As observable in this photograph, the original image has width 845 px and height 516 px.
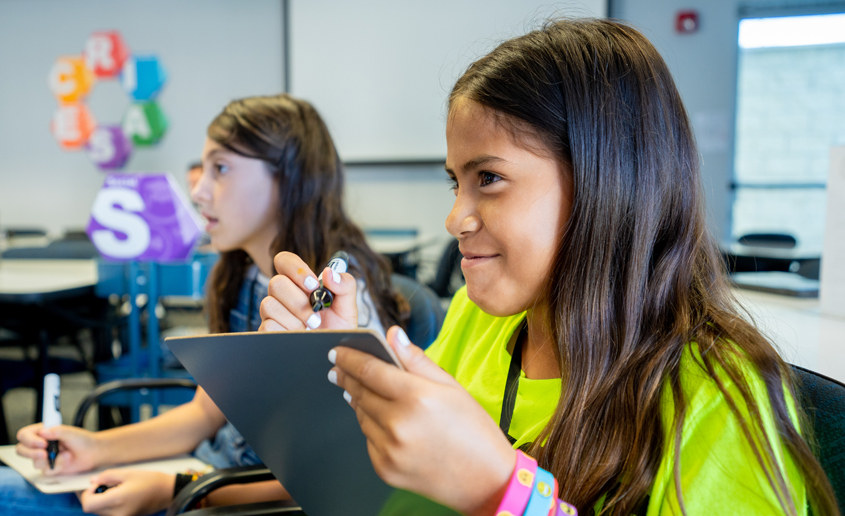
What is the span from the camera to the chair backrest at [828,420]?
54cm

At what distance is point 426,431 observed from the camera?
417 millimetres

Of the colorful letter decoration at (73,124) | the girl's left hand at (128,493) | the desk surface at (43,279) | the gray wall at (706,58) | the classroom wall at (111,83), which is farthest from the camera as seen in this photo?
the colorful letter decoration at (73,124)

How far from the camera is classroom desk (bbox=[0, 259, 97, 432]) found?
6.27 ft

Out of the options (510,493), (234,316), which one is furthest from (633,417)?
(234,316)

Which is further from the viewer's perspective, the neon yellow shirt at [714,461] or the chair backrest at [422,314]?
the chair backrest at [422,314]

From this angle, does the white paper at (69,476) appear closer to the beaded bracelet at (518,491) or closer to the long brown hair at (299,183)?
the long brown hair at (299,183)

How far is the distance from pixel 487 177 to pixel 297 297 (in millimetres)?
248

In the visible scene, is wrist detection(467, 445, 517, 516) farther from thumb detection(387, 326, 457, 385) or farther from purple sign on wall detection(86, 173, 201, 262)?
purple sign on wall detection(86, 173, 201, 262)

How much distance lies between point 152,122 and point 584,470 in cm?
542

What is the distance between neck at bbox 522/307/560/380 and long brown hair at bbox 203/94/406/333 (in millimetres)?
429

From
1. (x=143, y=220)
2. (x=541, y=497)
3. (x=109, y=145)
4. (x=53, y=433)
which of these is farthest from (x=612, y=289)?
(x=109, y=145)

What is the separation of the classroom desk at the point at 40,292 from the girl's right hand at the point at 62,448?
3.32ft

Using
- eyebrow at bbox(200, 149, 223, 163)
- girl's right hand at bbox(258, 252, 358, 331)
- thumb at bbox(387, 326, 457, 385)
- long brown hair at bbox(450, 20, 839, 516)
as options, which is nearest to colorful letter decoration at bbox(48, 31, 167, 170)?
eyebrow at bbox(200, 149, 223, 163)

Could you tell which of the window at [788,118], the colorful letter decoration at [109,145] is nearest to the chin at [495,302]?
the window at [788,118]
